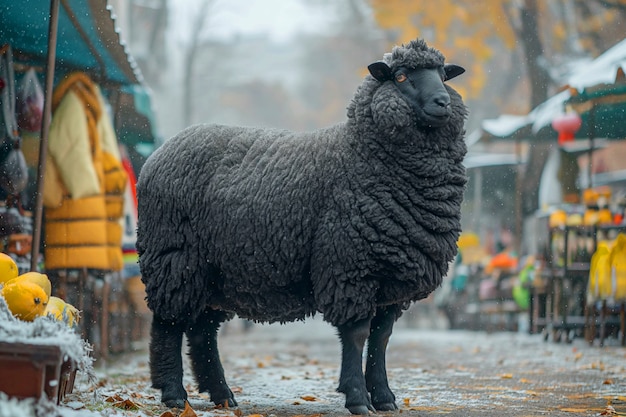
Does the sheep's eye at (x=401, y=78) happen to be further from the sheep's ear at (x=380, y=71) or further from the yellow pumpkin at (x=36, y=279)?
the yellow pumpkin at (x=36, y=279)

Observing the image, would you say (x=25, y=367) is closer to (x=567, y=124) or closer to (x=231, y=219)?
(x=231, y=219)

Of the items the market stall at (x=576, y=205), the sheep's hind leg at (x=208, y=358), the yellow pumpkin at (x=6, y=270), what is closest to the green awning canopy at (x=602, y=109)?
the market stall at (x=576, y=205)

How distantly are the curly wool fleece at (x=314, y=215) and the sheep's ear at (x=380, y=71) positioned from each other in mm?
57

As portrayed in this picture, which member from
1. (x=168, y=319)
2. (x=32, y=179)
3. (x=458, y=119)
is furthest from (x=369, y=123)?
(x=32, y=179)

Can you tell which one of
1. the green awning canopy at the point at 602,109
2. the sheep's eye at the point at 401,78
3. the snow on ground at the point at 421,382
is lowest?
the snow on ground at the point at 421,382

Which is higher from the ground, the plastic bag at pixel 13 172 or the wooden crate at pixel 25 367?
the plastic bag at pixel 13 172

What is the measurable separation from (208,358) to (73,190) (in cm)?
267

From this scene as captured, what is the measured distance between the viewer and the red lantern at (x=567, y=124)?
44.0 ft

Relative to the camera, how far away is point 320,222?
5590 millimetres

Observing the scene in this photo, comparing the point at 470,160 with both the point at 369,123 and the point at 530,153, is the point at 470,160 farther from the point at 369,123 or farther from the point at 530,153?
the point at 369,123

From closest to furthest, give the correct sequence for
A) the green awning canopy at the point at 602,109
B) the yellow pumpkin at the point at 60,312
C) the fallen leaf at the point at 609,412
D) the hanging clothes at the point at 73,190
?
the yellow pumpkin at the point at 60,312 → the fallen leaf at the point at 609,412 → the hanging clothes at the point at 73,190 → the green awning canopy at the point at 602,109

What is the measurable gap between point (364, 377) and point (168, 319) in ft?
4.31

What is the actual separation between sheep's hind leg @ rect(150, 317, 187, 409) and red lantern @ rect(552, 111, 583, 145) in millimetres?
8693

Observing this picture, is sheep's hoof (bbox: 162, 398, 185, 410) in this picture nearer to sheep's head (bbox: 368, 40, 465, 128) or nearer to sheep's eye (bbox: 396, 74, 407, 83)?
sheep's head (bbox: 368, 40, 465, 128)
